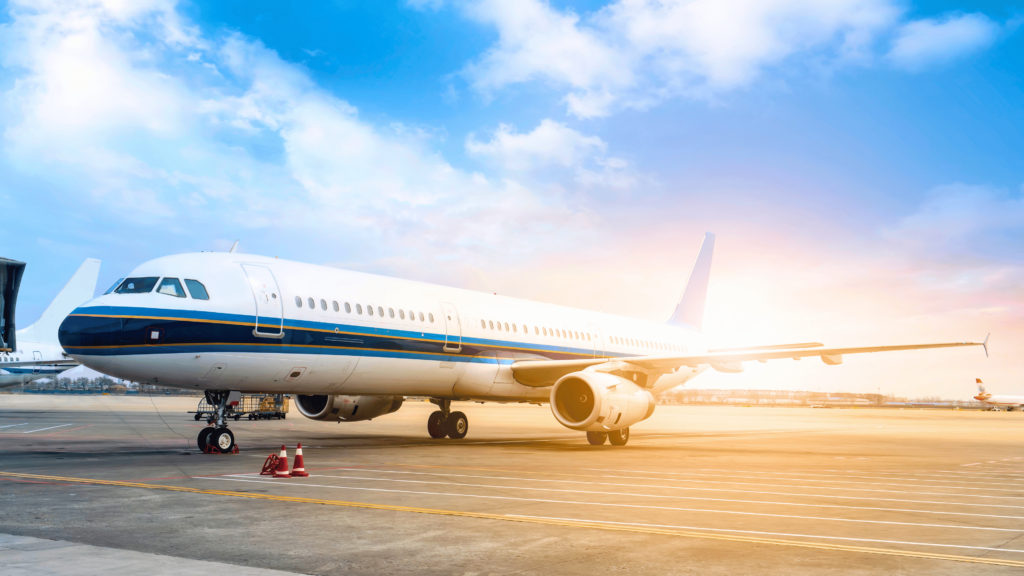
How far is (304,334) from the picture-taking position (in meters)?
16.4

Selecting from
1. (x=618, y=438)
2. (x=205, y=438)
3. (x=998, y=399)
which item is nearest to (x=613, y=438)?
(x=618, y=438)

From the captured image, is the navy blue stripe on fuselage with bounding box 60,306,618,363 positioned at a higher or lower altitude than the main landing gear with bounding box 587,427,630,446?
higher

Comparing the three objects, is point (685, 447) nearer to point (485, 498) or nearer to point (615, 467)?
point (615, 467)

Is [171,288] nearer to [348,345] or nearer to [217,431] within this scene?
[217,431]

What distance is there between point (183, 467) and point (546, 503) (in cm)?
722

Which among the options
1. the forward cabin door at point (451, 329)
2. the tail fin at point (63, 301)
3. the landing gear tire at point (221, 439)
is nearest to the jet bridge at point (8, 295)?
the landing gear tire at point (221, 439)

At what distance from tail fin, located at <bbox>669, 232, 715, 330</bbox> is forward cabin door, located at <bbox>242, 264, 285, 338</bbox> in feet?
72.9

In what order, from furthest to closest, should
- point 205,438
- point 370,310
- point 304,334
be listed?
point 370,310
point 304,334
point 205,438

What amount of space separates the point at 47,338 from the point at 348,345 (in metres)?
42.9

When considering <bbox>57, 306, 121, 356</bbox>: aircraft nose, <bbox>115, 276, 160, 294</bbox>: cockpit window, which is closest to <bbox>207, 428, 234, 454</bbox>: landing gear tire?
<bbox>57, 306, 121, 356</bbox>: aircraft nose

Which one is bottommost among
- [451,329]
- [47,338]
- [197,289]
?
[451,329]

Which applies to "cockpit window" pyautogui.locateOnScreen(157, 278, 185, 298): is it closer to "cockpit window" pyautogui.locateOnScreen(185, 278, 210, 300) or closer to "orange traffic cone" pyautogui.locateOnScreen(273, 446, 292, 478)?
"cockpit window" pyautogui.locateOnScreen(185, 278, 210, 300)

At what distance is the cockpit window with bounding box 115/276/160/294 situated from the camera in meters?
15.1

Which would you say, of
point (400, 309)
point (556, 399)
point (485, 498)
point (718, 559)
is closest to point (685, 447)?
point (556, 399)
